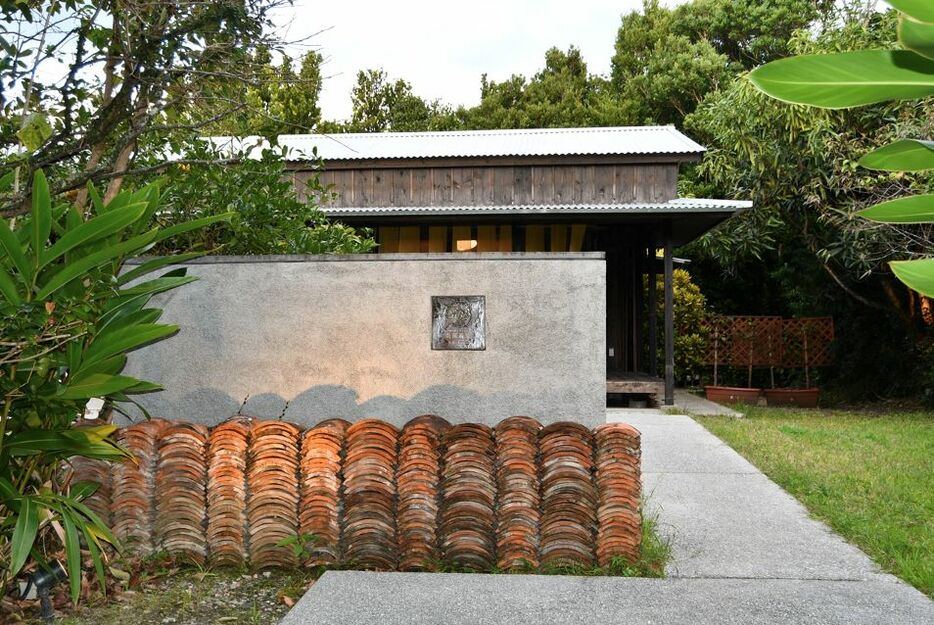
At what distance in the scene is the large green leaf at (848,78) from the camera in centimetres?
75

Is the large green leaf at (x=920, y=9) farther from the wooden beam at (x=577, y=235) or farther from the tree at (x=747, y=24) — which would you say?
the tree at (x=747, y=24)

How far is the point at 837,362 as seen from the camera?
15.1 metres

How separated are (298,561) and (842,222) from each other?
11.0 metres

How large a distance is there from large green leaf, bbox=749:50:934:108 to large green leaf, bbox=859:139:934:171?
0.05 m

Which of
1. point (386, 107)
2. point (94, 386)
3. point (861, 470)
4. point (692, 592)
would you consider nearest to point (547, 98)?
point (386, 107)

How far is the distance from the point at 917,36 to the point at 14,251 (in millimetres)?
2624

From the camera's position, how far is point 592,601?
3.29m

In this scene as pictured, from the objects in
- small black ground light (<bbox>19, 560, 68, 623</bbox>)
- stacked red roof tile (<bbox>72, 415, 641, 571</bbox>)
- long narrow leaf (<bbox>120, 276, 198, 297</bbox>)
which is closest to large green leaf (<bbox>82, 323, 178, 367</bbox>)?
long narrow leaf (<bbox>120, 276, 198, 297</bbox>)

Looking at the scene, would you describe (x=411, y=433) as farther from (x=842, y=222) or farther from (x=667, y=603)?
(x=842, y=222)

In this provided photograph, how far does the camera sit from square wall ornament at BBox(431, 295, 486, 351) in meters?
4.31

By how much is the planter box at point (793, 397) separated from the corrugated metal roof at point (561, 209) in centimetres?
442

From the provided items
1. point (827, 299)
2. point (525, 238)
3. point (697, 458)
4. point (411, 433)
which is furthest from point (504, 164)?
point (411, 433)

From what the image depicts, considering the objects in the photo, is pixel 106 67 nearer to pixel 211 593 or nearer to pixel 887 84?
pixel 211 593

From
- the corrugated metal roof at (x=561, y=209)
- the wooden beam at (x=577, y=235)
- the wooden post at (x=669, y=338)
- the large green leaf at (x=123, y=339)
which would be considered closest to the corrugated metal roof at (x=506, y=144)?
the corrugated metal roof at (x=561, y=209)
